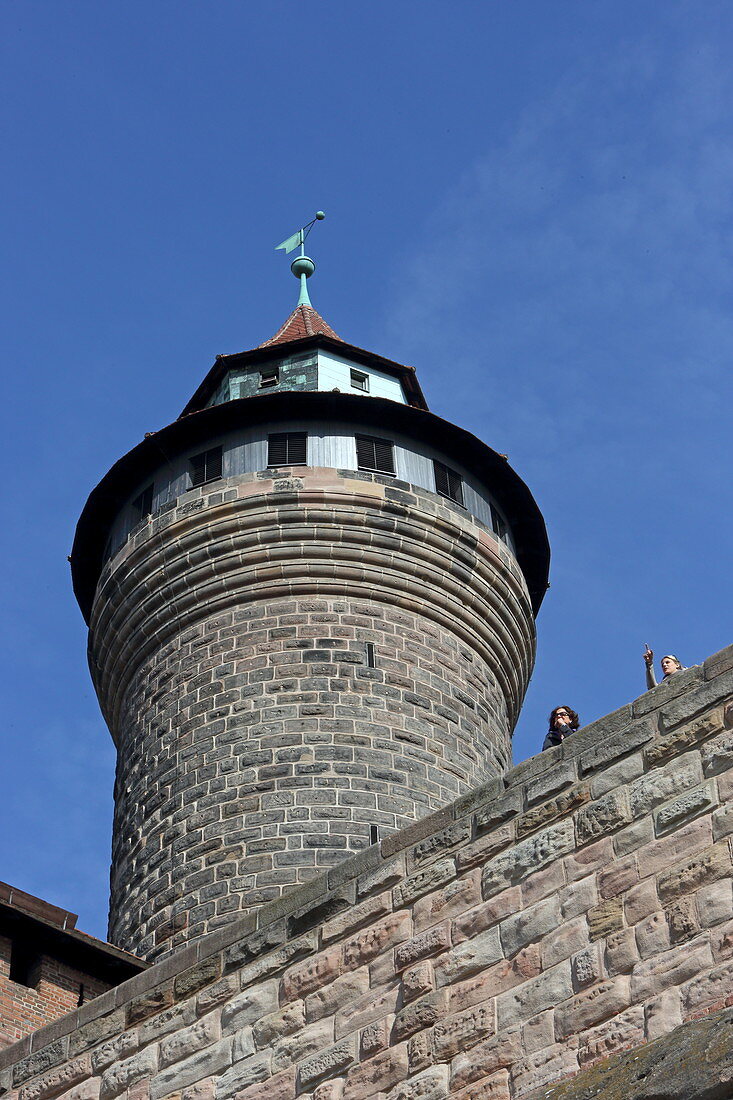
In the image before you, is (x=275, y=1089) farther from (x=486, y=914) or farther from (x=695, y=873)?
(x=695, y=873)

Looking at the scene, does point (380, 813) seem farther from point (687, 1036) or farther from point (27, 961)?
point (687, 1036)

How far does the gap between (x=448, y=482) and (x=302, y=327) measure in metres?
3.91

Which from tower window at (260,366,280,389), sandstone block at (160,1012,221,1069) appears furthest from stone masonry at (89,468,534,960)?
sandstone block at (160,1012,221,1069)

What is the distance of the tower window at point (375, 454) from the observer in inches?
663

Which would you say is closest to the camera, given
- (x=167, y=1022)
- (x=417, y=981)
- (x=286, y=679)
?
(x=417, y=981)

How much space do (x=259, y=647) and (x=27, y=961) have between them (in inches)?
138

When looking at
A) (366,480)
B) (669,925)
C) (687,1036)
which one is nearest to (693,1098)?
(687,1036)

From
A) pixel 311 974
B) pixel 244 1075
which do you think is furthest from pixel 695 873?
pixel 244 1075

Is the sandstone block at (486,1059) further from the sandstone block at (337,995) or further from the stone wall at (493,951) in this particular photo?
the sandstone block at (337,995)

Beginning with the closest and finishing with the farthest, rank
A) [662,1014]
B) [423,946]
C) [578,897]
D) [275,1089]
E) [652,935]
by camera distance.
Answer: [662,1014] < [652,935] < [578,897] < [423,946] < [275,1089]

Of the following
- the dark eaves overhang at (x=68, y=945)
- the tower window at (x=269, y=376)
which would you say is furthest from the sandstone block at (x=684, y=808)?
the tower window at (x=269, y=376)

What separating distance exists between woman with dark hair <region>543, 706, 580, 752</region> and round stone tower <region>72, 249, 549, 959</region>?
4814mm

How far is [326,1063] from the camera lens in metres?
7.70

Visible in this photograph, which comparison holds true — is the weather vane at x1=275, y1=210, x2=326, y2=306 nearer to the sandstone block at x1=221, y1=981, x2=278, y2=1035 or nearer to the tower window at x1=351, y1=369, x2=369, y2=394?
the tower window at x1=351, y1=369, x2=369, y2=394
